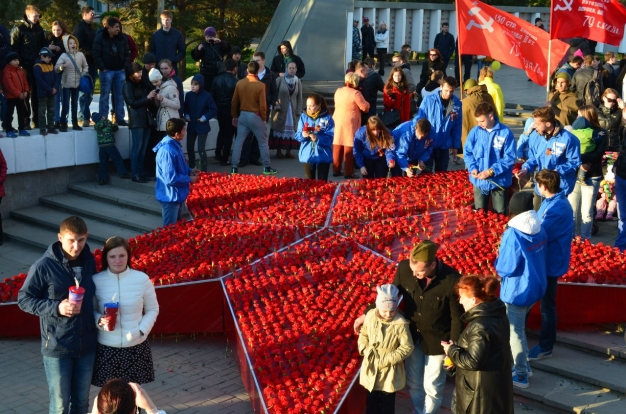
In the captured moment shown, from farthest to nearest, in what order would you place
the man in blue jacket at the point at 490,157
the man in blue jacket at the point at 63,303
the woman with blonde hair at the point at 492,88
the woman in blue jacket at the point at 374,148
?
the woman with blonde hair at the point at 492,88
the woman in blue jacket at the point at 374,148
the man in blue jacket at the point at 490,157
the man in blue jacket at the point at 63,303

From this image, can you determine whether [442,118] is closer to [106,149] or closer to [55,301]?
[106,149]

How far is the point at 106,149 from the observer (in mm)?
13344

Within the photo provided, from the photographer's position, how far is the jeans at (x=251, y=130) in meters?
13.6

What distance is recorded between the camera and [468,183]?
Answer: 451 inches

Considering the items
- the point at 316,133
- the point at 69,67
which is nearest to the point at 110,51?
the point at 69,67

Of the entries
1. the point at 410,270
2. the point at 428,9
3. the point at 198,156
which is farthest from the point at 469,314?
the point at 428,9

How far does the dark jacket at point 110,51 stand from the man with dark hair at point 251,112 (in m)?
1.93

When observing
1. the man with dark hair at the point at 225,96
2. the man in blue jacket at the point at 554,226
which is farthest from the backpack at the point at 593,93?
the man in blue jacket at the point at 554,226

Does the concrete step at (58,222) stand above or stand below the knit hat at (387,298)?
below

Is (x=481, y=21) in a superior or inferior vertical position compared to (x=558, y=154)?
superior

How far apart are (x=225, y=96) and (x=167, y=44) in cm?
156

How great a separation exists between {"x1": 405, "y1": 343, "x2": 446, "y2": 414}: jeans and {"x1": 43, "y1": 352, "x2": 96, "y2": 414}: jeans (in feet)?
8.19

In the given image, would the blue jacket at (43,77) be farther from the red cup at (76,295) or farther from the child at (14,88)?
the red cup at (76,295)

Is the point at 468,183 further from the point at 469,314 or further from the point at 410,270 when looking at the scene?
the point at 469,314
